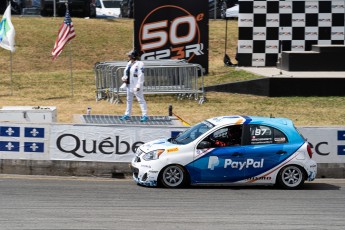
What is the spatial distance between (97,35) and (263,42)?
8.31 m

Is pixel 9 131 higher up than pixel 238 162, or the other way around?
pixel 9 131

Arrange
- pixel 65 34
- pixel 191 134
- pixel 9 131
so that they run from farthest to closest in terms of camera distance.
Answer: pixel 65 34 → pixel 9 131 → pixel 191 134

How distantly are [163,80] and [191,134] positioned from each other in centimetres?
930

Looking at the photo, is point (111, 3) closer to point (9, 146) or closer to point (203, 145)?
point (9, 146)

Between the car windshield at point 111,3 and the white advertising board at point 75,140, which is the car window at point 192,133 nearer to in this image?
the white advertising board at point 75,140

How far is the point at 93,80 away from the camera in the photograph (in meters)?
29.1

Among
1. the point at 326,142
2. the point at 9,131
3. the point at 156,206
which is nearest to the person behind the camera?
the point at 156,206

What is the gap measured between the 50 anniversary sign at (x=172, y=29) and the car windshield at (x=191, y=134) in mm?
11783

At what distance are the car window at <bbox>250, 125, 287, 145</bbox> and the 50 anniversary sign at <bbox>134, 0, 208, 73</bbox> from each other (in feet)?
40.6


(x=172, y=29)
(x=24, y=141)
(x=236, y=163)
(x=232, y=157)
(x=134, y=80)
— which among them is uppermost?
(x=172, y=29)

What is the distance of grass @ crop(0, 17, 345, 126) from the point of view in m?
23.5

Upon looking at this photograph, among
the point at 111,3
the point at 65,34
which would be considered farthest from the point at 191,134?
the point at 111,3

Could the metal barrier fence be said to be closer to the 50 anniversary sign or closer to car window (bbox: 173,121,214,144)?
the 50 anniversary sign

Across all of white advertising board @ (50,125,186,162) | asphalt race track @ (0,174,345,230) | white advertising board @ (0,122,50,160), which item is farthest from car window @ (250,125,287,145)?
white advertising board @ (0,122,50,160)
